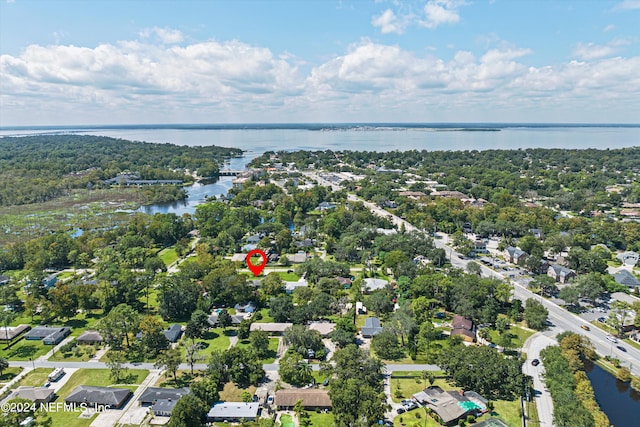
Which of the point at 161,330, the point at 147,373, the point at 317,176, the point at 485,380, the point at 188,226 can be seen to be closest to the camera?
the point at 485,380

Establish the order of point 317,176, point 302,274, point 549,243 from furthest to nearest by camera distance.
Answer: point 317,176
point 549,243
point 302,274

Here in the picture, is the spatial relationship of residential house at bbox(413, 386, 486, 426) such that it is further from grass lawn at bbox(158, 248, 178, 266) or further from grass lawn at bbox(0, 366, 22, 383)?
grass lawn at bbox(158, 248, 178, 266)

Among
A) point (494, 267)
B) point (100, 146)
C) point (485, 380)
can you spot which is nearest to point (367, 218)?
point (494, 267)

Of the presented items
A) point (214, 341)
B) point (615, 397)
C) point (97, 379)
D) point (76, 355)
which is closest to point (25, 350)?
point (76, 355)

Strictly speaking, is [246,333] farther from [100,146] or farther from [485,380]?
[100,146]

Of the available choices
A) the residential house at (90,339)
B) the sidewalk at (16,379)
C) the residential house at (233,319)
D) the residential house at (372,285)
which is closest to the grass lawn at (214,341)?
the residential house at (233,319)

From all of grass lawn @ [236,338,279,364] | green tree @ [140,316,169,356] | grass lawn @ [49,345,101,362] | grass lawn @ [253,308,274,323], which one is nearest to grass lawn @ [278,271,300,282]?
grass lawn @ [253,308,274,323]
